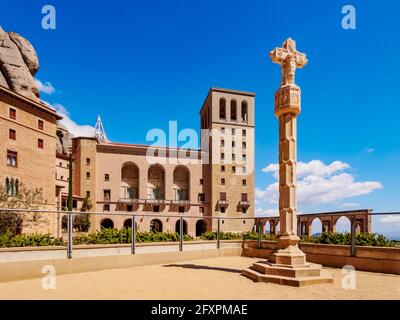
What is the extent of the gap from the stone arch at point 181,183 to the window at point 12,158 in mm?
30789

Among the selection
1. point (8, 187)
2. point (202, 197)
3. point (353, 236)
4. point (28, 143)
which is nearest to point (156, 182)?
point (202, 197)

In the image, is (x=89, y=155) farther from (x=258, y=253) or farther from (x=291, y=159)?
(x=291, y=159)

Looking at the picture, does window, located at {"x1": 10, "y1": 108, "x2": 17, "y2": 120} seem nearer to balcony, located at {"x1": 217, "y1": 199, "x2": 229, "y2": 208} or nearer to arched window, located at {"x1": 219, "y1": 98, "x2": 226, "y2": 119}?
balcony, located at {"x1": 217, "y1": 199, "x2": 229, "y2": 208}

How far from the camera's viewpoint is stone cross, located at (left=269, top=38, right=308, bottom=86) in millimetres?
9664

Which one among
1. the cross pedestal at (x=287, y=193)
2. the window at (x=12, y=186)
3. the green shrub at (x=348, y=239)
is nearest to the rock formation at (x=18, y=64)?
the window at (x=12, y=186)

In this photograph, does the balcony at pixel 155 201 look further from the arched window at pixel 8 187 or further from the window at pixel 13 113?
the window at pixel 13 113

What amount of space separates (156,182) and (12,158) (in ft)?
97.2

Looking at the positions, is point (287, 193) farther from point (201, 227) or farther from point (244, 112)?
point (244, 112)

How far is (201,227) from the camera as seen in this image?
61688 millimetres

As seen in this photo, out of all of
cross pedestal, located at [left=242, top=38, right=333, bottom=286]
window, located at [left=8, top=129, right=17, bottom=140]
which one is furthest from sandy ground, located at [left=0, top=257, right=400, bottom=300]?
window, located at [left=8, top=129, right=17, bottom=140]

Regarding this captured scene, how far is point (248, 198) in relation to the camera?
2347 inches

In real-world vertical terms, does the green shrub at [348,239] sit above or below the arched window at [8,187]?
below

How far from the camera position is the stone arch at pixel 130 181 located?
190 feet

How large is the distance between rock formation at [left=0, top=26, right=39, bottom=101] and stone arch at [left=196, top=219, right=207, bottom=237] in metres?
35.2
